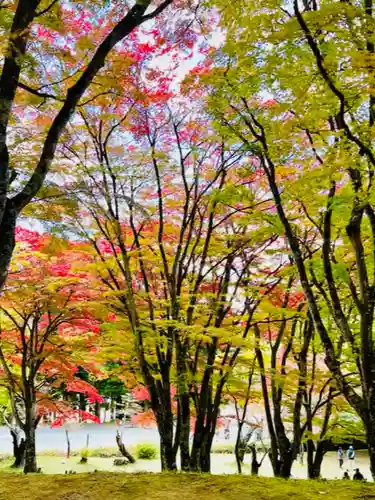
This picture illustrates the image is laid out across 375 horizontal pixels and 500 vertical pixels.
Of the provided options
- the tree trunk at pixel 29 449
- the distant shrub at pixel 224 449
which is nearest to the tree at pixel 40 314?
the tree trunk at pixel 29 449

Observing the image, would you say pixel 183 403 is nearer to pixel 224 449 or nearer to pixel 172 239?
pixel 172 239

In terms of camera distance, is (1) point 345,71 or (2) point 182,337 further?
(2) point 182,337

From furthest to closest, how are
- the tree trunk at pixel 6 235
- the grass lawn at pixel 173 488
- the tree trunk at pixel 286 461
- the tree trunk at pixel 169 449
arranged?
1. the tree trunk at pixel 286 461
2. the tree trunk at pixel 169 449
3. the grass lawn at pixel 173 488
4. the tree trunk at pixel 6 235

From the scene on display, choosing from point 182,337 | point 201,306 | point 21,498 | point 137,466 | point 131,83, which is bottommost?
point 137,466

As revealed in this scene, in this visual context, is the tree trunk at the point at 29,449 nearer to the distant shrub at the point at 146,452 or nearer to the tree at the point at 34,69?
the tree at the point at 34,69

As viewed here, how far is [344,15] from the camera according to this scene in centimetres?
300

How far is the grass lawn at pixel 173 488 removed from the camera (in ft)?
11.0

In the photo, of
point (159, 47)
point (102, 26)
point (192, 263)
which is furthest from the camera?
point (192, 263)

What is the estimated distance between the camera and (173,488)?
11.8 feet

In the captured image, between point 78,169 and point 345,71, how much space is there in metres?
4.16

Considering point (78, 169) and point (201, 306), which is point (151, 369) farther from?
point (78, 169)

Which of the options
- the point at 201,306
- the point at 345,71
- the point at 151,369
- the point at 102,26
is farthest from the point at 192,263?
the point at 345,71

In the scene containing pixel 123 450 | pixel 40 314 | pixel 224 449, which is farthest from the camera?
pixel 224 449

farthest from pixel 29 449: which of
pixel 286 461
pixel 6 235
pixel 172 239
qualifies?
pixel 6 235
